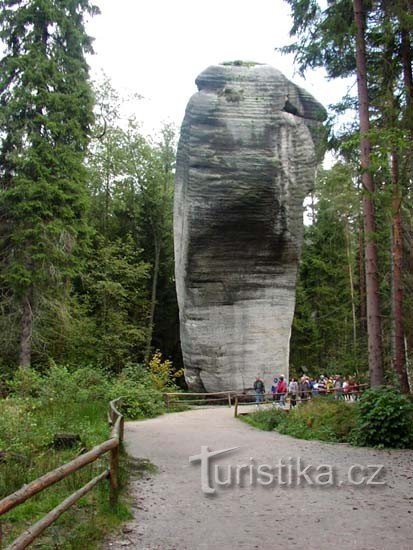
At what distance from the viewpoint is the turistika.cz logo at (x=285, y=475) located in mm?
6516

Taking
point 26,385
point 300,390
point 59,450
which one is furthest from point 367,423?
point 300,390

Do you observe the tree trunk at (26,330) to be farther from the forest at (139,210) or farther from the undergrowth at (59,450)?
the undergrowth at (59,450)

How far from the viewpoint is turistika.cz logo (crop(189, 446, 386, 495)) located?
6.52 meters

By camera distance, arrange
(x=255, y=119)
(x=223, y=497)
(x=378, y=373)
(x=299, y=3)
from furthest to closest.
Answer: (x=255, y=119), (x=299, y=3), (x=378, y=373), (x=223, y=497)

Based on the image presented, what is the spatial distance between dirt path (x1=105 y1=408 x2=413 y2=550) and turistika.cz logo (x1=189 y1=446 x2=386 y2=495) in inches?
1.7

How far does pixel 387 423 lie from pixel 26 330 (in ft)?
39.6

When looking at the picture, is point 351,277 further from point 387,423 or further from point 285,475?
point 285,475

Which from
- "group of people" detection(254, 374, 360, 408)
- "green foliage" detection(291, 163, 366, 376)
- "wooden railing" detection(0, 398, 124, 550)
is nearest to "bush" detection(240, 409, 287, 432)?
"group of people" detection(254, 374, 360, 408)

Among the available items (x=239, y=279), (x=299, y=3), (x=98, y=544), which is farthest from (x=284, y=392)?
(x=98, y=544)

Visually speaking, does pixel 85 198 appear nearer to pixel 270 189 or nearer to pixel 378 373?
pixel 270 189

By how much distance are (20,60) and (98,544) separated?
17168 mm

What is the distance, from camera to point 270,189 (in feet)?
65.2

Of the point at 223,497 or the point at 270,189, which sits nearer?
the point at 223,497

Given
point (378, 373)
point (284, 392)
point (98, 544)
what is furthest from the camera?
point (284, 392)
